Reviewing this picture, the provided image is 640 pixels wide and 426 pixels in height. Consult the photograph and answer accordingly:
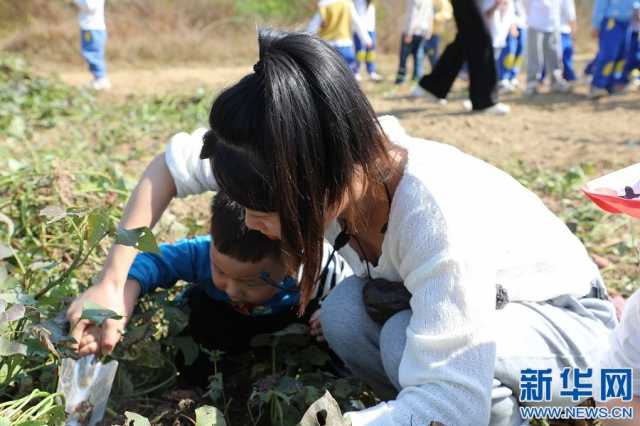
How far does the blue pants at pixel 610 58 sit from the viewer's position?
20.1 feet

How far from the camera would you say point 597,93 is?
6.21m

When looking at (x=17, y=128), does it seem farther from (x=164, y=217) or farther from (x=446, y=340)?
(x=446, y=340)

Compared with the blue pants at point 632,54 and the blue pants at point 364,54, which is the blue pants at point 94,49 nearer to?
the blue pants at point 364,54

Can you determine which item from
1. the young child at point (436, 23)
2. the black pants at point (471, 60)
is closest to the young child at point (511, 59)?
the young child at point (436, 23)

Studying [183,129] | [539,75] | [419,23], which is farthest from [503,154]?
[419,23]

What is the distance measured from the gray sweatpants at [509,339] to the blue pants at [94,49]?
17.3ft

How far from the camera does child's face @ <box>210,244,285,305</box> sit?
5.70 ft

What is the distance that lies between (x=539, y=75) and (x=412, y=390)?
19.8ft

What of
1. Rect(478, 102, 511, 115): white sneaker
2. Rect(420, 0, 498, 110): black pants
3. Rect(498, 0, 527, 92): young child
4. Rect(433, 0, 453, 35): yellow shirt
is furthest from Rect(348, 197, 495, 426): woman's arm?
Rect(433, 0, 453, 35): yellow shirt

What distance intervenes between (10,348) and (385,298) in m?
0.71

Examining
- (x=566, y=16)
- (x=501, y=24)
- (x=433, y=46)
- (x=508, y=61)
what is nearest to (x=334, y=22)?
(x=501, y=24)

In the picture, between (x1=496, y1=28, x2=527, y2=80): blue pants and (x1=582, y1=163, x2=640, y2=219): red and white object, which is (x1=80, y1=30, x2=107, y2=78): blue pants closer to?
(x1=496, y1=28, x2=527, y2=80): blue pants

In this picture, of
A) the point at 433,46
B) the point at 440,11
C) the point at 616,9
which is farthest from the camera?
the point at 433,46

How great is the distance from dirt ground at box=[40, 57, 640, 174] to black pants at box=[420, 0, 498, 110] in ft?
0.52
